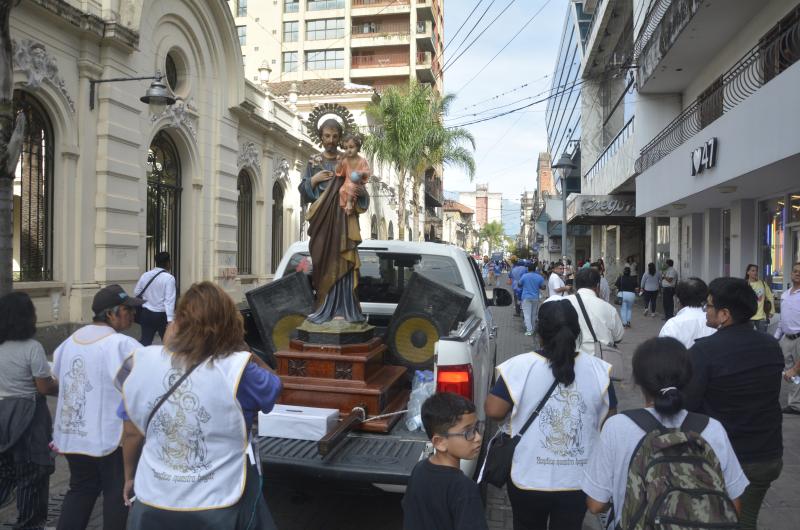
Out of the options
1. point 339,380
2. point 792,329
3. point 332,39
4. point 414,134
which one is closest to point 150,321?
point 339,380

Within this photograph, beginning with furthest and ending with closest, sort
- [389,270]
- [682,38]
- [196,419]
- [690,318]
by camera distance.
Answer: [682,38], [389,270], [690,318], [196,419]

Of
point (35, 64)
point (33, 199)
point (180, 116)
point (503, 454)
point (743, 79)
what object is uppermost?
point (743, 79)

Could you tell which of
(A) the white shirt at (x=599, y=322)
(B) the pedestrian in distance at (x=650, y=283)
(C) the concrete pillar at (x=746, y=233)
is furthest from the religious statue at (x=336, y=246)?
(B) the pedestrian in distance at (x=650, y=283)

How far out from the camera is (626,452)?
2344 millimetres

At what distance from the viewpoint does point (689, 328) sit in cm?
488

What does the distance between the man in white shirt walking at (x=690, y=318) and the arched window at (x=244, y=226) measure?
49.4ft

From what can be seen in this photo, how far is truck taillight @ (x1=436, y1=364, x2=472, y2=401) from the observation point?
3.76 metres

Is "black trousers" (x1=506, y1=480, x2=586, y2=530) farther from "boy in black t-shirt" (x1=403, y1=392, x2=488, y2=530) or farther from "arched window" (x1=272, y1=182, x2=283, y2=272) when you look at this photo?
"arched window" (x1=272, y1=182, x2=283, y2=272)

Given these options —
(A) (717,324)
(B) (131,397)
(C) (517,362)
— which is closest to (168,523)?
(B) (131,397)

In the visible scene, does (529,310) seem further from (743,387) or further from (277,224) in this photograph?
(743,387)

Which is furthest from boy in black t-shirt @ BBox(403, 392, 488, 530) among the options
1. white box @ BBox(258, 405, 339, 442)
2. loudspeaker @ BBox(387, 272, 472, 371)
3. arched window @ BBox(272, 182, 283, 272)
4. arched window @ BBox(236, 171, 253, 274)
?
arched window @ BBox(272, 182, 283, 272)

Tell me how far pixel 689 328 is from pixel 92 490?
4.20 metres

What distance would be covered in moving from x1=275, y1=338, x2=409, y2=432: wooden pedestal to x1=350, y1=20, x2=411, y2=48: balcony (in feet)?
141

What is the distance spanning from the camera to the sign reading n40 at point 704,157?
11977mm
